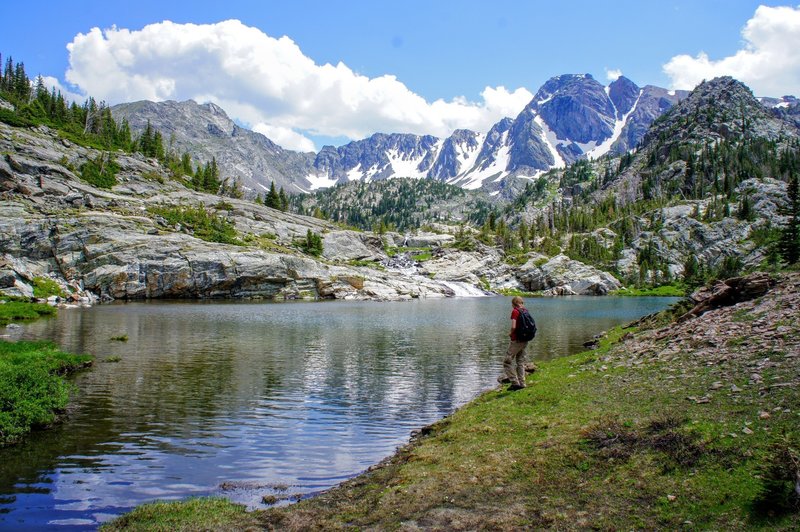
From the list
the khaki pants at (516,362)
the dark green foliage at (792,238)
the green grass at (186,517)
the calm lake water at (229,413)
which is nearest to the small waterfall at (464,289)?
the dark green foliage at (792,238)

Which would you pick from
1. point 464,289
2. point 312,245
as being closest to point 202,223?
point 312,245

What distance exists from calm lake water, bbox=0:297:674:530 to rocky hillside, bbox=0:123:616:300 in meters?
66.3

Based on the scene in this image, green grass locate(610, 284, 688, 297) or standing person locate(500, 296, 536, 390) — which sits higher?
green grass locate(610, 284, 688, 297)

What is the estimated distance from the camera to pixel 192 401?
25.3 metres

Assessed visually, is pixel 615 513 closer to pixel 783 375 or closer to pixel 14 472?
pixel 783 375

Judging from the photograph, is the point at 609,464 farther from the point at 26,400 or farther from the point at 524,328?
the point at 26,400

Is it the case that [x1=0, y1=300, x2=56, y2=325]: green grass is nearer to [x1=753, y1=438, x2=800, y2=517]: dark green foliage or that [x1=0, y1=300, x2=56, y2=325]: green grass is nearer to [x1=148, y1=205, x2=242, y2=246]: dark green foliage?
[x1=148, y1=205, x2=242, y2=246]: dark green foliage

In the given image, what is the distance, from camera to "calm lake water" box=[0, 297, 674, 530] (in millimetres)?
14289

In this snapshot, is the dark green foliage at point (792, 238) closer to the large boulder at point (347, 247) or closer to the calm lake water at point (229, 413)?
the calm lake water at point (229, 413)

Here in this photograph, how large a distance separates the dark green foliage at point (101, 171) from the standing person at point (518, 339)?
159643mm

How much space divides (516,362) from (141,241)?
120 metres

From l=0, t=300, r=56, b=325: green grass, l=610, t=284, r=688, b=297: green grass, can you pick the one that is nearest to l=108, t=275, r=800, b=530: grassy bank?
l=0, t=300, r=56, b=325: green grass

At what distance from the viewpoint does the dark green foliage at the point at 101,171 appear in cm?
14612

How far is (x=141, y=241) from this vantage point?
11875 cm
